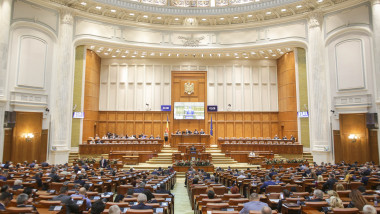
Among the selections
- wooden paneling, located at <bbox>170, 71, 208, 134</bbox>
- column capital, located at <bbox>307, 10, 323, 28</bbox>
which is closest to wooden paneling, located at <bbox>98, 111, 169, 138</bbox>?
wooden paneling, located at <bbox>170, 71, 208, 134</bbox>

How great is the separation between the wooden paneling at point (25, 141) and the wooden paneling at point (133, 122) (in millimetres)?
6242

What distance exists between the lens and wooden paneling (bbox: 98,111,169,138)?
70.2 feet

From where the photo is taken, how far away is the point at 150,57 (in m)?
21.8

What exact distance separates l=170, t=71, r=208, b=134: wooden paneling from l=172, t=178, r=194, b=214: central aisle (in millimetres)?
10212

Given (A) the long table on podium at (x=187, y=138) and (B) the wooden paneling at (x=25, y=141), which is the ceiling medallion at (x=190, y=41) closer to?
(A) the long table on podium at (x=187, y=138)

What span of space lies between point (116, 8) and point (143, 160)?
400 inches

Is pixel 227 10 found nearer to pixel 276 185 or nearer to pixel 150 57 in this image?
pixel 150 57

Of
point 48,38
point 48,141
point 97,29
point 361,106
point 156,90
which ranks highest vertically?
point 97,29

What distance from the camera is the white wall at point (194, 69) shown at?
2181cm

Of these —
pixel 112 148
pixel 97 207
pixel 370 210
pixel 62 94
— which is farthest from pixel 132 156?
pixel 370 210

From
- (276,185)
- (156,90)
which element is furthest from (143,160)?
(276,185)

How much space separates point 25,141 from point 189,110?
1166cm

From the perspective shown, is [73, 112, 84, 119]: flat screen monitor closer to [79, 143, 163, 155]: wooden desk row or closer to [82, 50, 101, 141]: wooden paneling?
[82, 50, 101, 141]: wooden paneling

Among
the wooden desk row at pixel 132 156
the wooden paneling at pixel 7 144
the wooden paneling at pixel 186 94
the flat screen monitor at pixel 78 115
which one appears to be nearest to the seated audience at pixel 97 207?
the wooden desk row at pixel 132 156
